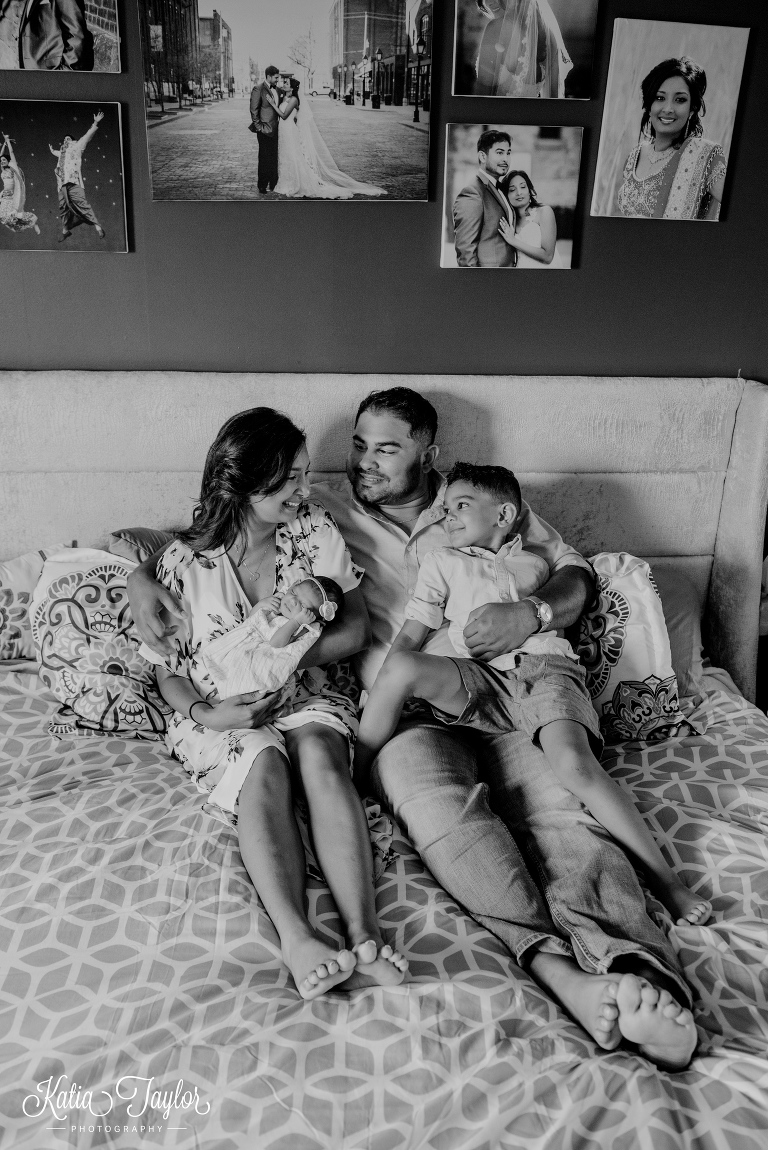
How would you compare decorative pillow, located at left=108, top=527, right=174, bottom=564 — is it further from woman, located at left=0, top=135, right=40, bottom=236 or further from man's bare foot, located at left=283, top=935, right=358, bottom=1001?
man's bare foot, located at left=283, top=935, right=358, bottom=1001

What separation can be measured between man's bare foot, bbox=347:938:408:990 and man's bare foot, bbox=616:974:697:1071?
32 centimetres

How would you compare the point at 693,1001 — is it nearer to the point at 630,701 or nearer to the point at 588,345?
the point at 630,701

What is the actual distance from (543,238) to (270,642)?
1334 millimetres

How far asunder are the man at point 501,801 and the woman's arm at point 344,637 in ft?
0.43

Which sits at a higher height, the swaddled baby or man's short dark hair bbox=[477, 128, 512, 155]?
man's short dark hair bbox=[477, 128, 512, 155]

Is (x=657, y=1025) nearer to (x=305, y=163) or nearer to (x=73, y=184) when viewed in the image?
(x=305, y=163)

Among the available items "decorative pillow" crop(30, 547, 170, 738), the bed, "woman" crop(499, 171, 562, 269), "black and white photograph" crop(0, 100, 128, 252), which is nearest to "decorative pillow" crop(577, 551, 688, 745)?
the bed

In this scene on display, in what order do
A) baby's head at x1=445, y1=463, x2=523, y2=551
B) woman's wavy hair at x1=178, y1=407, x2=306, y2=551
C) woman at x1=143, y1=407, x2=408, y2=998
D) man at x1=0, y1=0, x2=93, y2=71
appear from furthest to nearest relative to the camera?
man at x1=0, y1=0, x2=93, y2=71
baby's head at x1=445, y1=463, x2=523, y2=551
woman's wavy hair at x1=178, y1=407, x2=306, y2=551
woman at x1=143, y1=407, x2=408, y2=998

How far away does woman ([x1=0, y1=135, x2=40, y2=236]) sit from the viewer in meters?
2.07

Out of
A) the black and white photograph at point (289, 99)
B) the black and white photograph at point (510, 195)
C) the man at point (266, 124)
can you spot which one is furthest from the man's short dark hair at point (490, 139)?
the man at point (266, 124)

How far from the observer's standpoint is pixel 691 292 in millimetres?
2334

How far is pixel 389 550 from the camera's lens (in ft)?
6.63

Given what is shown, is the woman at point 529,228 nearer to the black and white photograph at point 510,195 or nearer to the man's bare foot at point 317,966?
the black and white photograph at point 510,195

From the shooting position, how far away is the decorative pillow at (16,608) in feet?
6.75
